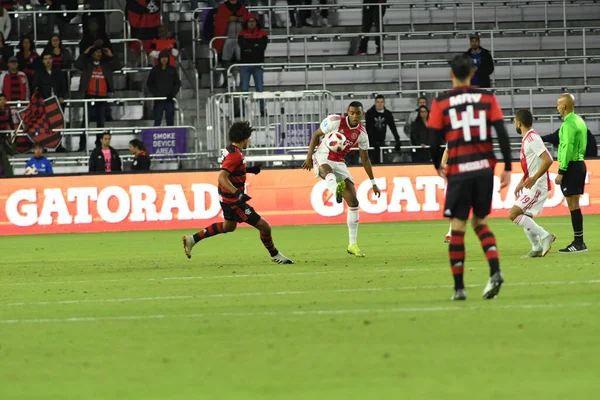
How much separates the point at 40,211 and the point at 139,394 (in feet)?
58.4

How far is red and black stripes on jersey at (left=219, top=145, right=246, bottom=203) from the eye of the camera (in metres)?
14.3

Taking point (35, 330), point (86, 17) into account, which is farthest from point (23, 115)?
point (35, 330)

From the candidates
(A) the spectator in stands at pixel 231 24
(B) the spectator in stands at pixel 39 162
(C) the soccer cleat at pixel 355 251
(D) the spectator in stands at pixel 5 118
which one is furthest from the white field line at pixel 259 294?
(A) the spectator in stands at pixel 231 24

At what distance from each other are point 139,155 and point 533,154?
39.3ft

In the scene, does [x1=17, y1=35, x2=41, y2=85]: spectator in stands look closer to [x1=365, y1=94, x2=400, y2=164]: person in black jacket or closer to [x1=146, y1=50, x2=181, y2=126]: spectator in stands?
[x1=146, y1=50, x2=181, y2=126]: spectator in stands

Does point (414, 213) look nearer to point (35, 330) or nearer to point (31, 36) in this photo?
point (31, 36)

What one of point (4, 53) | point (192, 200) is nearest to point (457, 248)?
point (192, 200)

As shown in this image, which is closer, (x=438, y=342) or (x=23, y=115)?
(x=438, y=342)

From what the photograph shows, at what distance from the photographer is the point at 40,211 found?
23.5 meters

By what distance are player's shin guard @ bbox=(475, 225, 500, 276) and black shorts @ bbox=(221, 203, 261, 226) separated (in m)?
4.90

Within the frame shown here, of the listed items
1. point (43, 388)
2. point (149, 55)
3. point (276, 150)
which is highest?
point (149, 55)

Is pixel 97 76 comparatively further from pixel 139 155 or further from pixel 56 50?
pixel 139 155

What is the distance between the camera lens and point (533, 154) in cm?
1420

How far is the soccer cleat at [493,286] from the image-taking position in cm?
945
